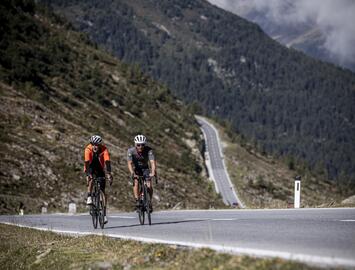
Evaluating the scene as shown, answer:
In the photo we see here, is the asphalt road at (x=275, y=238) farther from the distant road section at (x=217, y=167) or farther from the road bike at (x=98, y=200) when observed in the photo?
the distant road section at (x=217, y=167)

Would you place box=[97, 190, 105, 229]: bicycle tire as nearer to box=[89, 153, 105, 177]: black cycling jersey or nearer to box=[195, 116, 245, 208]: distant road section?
box=[89, 153, 105, 177]: black cycling jersey

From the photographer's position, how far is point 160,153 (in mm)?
55531

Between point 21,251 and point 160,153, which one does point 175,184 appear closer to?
point 160,153

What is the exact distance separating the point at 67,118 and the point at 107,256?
37400 millimetres

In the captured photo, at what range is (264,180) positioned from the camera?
77.5 meters

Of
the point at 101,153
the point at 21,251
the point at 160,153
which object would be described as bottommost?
the point at 21,251

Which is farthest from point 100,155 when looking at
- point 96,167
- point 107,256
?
point 107,256

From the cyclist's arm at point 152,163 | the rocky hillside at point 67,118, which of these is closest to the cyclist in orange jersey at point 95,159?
the cyclist's arm at point 152,163

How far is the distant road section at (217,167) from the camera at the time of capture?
243 feet

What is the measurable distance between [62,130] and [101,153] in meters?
28.6

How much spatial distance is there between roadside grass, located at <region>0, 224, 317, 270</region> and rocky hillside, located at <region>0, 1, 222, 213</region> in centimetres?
1642

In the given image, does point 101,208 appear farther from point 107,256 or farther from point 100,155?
point 107,256

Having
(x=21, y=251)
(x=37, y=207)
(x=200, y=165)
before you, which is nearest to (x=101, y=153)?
(x=21, y=251)

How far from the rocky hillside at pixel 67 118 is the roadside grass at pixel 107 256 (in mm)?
16415
